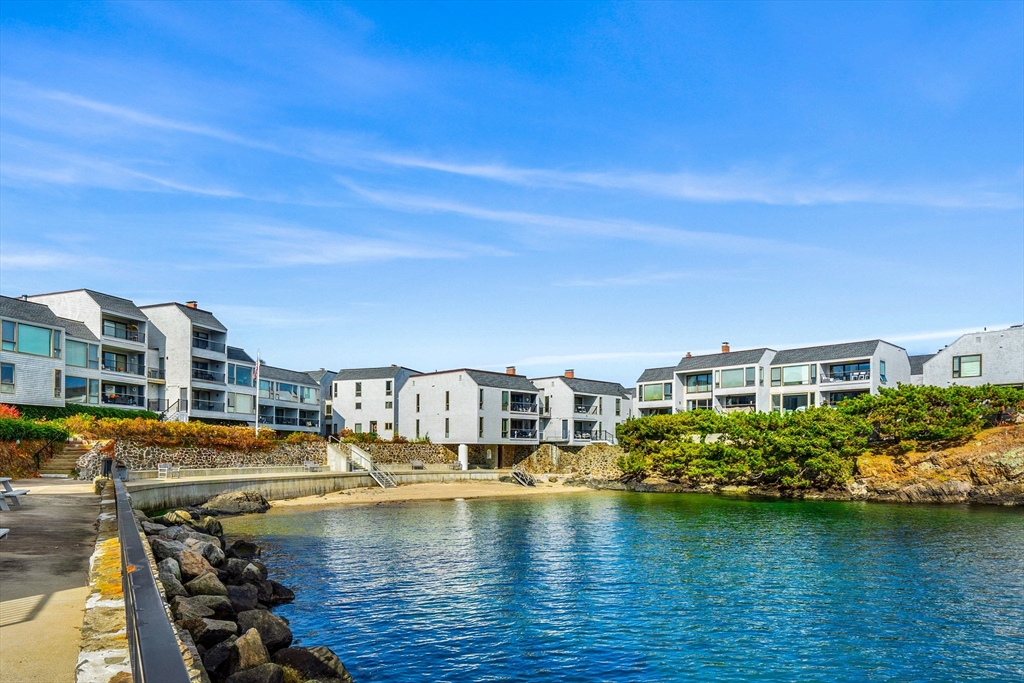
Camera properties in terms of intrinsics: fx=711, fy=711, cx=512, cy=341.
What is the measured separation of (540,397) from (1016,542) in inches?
2246

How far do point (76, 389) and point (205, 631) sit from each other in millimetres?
54815

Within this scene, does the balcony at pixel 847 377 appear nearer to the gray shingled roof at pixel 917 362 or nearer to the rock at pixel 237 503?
the gray shingled roof at pixel 917 362

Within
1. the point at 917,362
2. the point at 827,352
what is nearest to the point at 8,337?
the point at 827,352

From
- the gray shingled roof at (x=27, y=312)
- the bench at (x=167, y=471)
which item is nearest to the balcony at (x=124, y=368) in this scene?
the gray shingled roof at (x=27, y=312)

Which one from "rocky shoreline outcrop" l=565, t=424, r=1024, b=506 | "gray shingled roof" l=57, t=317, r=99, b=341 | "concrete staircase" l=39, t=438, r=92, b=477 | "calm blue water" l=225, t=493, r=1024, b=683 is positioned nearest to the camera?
"calm blue water" l=225, t=493, r=1024, b=683

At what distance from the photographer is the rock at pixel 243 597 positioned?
19.0 meters

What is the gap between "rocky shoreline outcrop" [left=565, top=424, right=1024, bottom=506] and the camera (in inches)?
2189

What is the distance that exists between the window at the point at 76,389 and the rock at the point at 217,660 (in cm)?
5455

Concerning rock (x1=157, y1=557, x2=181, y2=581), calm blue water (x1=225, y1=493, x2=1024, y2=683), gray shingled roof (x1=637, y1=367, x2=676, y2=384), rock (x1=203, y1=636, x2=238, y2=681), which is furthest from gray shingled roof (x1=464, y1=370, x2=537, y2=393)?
rock (x1=203, y1=636, x2=238, y2=681)

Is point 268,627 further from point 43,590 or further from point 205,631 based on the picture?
point 43,590

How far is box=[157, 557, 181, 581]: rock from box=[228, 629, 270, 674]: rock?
4821mm

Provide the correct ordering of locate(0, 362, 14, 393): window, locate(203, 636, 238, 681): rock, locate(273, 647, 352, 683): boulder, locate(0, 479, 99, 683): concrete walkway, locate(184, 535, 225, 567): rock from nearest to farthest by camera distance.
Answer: locate(0, 479, 99, 683): concrete walkway
locate(203, 636, 238, 681): rock
locate(273, 647, 352, 683): boulder
locate(184, 535, 225, 567): rock
locate(0, 362, 14, 393): window

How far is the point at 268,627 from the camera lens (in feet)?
53.4

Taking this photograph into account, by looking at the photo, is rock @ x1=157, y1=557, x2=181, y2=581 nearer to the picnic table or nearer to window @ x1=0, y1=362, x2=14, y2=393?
the picnic table
